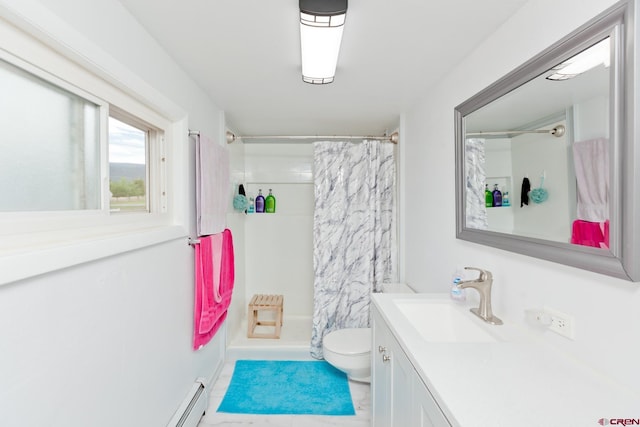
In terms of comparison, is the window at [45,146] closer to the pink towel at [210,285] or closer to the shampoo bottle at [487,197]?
the pink towel at [210,285]

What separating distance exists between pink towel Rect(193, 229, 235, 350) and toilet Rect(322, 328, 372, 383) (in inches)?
33.7

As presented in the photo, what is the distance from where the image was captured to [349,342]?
218 cm

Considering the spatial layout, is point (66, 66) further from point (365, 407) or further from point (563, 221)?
point (365, 407)

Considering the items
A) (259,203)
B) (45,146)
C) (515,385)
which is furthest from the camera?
(259,203)

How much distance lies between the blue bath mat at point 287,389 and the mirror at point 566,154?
1521mm

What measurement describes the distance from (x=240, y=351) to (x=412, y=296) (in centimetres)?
174

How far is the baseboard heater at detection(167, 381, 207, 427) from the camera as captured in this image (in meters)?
1.55

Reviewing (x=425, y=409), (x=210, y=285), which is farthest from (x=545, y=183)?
(x=210, y=285)

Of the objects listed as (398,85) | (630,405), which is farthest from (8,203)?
(398,85)

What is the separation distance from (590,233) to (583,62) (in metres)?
0.54

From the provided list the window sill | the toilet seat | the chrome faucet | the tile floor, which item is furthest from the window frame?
the chrome faucet

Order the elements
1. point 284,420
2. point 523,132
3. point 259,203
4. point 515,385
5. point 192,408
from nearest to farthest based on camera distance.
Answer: point 515,385 < point 523,132 < point 192,408 < point 284,420 < point 259,203

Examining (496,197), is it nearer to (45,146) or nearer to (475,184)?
(475,184)

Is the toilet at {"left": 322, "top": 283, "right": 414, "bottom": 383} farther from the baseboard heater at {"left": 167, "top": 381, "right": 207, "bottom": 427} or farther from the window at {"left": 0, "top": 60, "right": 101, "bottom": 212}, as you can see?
the window at {"left": 0, "top": 60, "right": 101, "bottom": 212}
